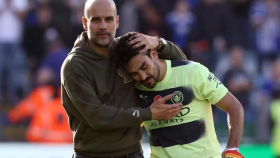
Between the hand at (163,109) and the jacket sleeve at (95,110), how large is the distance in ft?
0.24

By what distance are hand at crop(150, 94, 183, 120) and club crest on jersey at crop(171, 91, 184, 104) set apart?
0.06 meters

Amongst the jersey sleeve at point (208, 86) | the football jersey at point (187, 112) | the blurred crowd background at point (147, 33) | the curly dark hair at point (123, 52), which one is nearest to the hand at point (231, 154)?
the football jersey at point (187, 112)

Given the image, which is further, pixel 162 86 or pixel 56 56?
pixel 56 56

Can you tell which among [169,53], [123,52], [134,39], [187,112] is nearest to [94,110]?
[123,52]

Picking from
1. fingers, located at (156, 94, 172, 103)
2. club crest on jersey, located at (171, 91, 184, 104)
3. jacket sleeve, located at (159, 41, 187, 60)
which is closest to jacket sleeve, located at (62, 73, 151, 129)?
fingers, located at (156, 94, 172, 103)

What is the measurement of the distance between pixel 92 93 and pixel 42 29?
8.05 m

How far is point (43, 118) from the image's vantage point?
487 inches

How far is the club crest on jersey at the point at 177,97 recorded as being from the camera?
527 centimetres

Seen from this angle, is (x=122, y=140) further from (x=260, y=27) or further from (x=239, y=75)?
(x=260, y=27)

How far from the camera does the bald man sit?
5109 millimetres

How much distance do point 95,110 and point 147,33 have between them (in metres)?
7.84

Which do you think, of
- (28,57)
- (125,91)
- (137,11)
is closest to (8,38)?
(28,57)

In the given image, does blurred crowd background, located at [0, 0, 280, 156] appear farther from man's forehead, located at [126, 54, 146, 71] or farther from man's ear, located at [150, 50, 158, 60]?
man's forehead, located at [126, 54, 146, 71]

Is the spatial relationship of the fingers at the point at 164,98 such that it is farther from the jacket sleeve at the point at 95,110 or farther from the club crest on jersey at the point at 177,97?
the jacket sleeve at the point at 95,110
